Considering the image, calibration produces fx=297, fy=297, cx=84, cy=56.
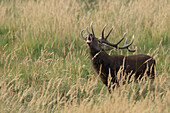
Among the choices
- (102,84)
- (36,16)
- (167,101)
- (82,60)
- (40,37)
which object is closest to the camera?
(167,101)

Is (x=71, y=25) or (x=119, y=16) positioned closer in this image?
(x=71, y=25)

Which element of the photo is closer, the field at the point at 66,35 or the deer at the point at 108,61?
the deer at the point at 108,61

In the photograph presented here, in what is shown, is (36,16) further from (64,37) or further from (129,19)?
(129,19)

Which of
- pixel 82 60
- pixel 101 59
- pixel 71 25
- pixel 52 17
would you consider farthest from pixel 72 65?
pixel 52 17

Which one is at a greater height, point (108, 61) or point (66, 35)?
point (66, 35)

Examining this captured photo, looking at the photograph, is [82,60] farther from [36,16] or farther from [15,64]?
[36,16]

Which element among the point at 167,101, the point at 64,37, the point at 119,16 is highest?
the point at 119,16

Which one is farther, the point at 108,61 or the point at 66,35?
the point at 66,35

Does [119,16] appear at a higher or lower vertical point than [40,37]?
higher

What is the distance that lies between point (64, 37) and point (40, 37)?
1.80ft

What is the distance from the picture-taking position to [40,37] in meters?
6.79

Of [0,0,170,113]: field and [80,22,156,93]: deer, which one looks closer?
[80,22,156,93]: deer

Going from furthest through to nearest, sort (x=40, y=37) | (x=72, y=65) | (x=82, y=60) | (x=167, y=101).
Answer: (x=40, y=37) → (x=82, y=60) → (x=72, y=65) → (x=167, y=101)

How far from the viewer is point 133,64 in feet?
16.4
